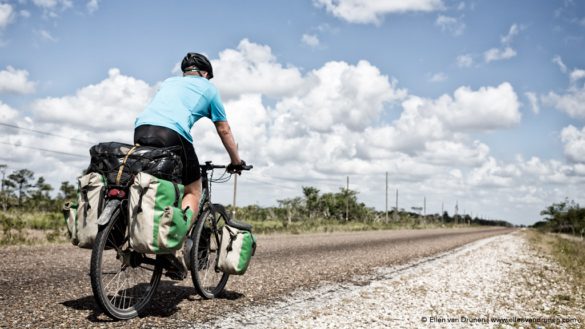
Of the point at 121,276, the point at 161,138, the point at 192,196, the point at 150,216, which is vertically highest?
the point at 161,138

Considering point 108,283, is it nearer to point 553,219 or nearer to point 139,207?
point 139,207

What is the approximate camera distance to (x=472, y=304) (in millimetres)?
5012

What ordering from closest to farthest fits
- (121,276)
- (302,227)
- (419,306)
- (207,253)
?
(121,276) < (207,253) < (419,306) < (302,227)

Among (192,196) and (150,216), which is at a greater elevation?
(192,196)

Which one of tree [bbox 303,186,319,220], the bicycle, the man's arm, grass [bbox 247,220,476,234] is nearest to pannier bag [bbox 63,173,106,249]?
the bicycle

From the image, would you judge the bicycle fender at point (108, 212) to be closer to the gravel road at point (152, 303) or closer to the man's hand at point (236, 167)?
the gravel road at point (152, 303)

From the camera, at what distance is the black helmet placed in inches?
162

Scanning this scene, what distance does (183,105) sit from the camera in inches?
150

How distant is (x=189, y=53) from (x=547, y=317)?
4461 mm

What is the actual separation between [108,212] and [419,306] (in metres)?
3.31

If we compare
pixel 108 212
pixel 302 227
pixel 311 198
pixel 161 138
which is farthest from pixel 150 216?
pixel 311 198

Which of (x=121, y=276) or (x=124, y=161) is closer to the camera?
(x=124, y=161)

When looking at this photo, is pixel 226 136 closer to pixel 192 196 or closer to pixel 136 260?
pixel 192 196

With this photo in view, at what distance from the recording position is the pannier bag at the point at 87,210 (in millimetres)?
3311
